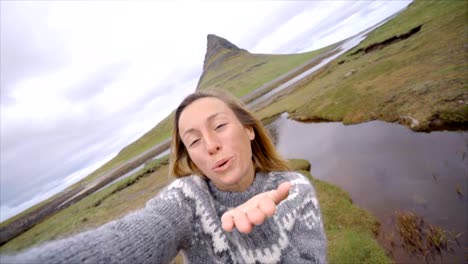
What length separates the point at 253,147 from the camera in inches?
158

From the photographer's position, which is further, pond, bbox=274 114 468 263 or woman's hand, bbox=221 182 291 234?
pond, bbox=274 114 468 263

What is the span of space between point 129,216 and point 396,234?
26.4 feet

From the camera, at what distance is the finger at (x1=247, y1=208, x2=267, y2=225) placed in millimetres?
1930

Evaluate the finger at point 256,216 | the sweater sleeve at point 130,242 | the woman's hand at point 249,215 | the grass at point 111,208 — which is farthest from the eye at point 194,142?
the grass at point 111,208

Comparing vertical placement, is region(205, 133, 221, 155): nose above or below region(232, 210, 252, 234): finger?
above

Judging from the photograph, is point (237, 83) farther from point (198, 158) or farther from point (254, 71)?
point (198, 158)

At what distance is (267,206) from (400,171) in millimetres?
10762

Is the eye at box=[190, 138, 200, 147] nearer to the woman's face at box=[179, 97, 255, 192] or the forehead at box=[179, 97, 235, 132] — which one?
the woman's face at box=[179, 97, 255, 192]

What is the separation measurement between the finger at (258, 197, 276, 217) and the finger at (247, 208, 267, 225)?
0.03 meters

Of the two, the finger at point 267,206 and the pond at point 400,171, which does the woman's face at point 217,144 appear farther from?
the pond at point 400,171

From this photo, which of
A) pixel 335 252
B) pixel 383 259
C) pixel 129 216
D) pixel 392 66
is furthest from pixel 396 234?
pixel 392 66

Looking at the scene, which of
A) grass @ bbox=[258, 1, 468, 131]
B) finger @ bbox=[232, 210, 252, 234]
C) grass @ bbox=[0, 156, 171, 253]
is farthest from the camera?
grass @ bbox=[0, 156, 171, 253]

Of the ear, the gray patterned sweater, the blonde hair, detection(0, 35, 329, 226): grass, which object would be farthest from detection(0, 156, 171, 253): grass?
detection(0, 35, 329, 226): grass

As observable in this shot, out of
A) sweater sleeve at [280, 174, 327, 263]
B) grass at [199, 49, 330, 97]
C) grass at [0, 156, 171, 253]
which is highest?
grass at [199, 49, 330, 97]
